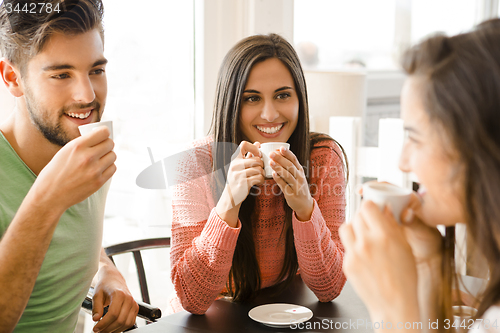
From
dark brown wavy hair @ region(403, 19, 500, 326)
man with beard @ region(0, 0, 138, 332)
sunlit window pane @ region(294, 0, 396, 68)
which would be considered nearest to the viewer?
dark brown wavy hair @ region(403, 19, 500, 326)

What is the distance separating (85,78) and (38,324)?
61 centimetres

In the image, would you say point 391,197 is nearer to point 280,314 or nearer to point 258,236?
point 280,314

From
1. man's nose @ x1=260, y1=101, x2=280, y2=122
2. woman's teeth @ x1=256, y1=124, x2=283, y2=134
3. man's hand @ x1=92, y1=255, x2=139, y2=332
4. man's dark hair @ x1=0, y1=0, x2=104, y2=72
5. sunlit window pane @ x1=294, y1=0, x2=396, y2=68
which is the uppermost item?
sunlit window pane @ x1=294, y1=0, x2=396, y2=68

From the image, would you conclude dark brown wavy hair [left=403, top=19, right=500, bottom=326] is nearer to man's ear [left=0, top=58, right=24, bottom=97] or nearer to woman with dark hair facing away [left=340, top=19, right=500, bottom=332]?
woman with dark hair facing away [left=340, top=19, right=500, bottom=332]

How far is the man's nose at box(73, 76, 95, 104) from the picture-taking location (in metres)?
1.03

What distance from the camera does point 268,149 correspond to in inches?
45.0

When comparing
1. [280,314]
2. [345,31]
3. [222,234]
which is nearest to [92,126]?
[222,234]

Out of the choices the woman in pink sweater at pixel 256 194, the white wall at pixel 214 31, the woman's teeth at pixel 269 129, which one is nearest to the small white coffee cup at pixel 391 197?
the woman in pink sweater at pixel 256 194

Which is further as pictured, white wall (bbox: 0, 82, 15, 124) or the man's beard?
white wall (bbox: 0, 82, 15, 124)

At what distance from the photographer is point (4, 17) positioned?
3.36 ft

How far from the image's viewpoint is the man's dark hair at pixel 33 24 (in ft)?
3.29

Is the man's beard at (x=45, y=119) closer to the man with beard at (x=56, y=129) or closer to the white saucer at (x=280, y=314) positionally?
the man with beard at (x=56, y=129)

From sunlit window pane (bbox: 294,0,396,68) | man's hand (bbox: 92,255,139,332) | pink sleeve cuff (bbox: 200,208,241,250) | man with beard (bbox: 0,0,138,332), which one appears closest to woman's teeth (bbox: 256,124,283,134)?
pink sleeve cuff (bbox: 200,208,241,250)

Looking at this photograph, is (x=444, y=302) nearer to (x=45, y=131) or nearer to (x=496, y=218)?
(x=496, y=218)
